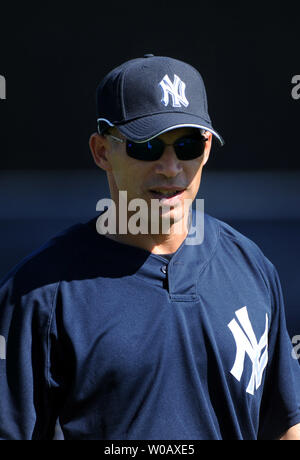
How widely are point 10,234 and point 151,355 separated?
22.8 ft

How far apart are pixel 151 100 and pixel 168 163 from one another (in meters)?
0.20

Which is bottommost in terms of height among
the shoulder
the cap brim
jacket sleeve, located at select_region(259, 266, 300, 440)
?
jacket sleeve, located at select_region(259, 266, 300, 440)

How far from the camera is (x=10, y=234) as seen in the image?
8.80 meters

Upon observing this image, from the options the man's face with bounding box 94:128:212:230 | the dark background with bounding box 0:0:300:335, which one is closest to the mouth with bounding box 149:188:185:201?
the man's face with bounding box 94:128:212:230

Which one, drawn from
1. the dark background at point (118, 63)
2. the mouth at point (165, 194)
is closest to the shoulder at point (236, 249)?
the mouth at point (165, 194)

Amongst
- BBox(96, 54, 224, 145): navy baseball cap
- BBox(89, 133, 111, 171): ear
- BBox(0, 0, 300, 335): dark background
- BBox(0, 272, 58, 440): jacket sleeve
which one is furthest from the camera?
BBox(0, 0, 300, 335): dark background

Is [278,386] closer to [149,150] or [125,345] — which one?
[125,345]

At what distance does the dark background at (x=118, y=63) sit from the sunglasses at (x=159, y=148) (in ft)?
22.7

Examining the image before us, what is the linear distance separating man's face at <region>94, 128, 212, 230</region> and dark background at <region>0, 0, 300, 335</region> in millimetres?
6864

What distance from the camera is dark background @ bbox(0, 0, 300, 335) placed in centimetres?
925

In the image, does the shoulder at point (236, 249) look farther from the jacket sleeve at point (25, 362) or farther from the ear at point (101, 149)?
the jacket sleeve at point (25, 362)

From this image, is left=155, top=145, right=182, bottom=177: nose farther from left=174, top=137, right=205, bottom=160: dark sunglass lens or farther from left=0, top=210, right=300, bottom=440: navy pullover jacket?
left=0, top=210, right=300, bottom=440: navy pullover jacket

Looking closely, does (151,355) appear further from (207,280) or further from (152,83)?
(152,83)

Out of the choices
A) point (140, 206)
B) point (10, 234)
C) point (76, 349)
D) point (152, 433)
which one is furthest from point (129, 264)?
point (10, 234)
